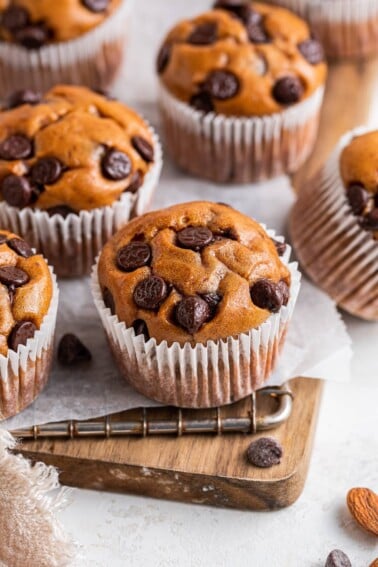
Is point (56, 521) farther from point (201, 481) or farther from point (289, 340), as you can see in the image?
point (289, 340)

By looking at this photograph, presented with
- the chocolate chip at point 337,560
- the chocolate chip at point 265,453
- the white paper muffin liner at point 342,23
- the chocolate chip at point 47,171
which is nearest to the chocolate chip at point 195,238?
the chocolate chip at point 47,171

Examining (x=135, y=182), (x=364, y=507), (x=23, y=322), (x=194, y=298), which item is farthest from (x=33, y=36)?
(x=364, y=507)

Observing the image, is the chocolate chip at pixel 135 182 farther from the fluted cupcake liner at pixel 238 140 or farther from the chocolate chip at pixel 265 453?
the chocolate chip at pixel 265 453

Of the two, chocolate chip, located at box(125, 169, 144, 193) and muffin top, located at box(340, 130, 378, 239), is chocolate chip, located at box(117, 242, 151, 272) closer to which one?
chocolate chip, located at box(125, 169, 144, 193)

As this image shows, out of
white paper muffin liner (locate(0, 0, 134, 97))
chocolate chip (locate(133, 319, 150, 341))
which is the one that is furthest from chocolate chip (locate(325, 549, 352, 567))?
white paper muffin liner (locate(0, 0, 134, 97))

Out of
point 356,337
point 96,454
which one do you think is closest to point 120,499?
point 96,454

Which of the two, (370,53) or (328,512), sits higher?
(370,53)

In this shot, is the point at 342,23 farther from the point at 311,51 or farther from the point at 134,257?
the point at 134,257
